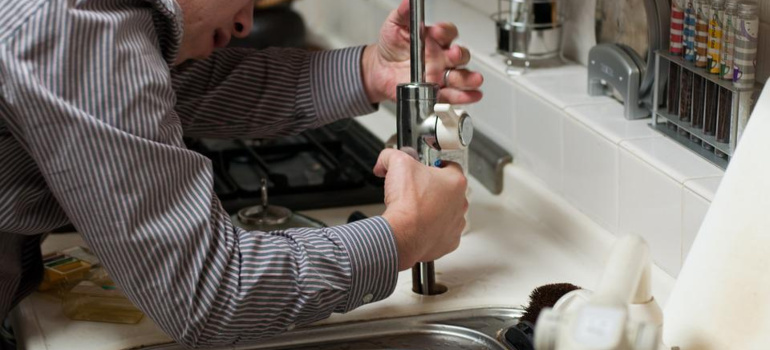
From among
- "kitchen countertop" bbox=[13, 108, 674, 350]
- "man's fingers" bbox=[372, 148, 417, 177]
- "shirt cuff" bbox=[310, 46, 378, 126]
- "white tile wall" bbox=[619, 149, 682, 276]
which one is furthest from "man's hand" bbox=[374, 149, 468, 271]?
"shirt cuff" bbox=[310, 46, 378, 126]

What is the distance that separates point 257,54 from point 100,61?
1.73 feet

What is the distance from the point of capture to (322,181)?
155cm

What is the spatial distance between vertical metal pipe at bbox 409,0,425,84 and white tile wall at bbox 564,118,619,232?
0.27 metres

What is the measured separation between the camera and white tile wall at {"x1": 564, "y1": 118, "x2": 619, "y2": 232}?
4.20 ft

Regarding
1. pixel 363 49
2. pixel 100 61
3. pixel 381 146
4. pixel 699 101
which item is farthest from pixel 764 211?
pixel 381 146

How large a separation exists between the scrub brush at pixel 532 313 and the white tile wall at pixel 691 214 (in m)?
0.13

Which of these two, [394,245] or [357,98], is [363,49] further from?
[394,245]

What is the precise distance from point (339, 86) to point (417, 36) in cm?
36

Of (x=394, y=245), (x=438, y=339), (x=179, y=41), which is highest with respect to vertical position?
(x=179, y=41)

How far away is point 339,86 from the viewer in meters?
1.47

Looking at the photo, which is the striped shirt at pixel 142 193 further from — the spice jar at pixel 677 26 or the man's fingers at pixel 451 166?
the spice jar at pixel 677 26

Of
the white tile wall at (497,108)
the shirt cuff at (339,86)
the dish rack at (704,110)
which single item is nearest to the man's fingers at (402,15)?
the shirt cuff at (339,86)

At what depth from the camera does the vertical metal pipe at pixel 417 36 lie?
1115mm

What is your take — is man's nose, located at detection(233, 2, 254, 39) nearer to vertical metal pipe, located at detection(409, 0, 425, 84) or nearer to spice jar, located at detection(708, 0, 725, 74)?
vertical metal pipe, located at detection(409, 0, 425, 84)
